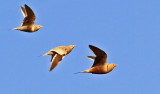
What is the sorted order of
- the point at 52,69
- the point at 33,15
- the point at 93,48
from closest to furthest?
the point at 93,48 < the point at 52,69 < the point at 33,15

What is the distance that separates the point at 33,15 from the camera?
979 inches

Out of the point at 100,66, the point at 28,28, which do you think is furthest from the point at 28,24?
the point at 100,66

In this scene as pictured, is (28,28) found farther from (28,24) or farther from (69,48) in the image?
(69,48)

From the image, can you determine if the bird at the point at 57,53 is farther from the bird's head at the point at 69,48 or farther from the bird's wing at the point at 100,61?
the bird's wing at the point at 100,61

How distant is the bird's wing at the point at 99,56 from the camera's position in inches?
789

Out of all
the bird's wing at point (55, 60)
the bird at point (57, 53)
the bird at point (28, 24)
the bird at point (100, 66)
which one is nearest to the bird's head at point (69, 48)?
the bird at point (57, 53)

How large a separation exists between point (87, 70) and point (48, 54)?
2.85m

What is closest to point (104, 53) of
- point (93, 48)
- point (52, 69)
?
point (93, 48)

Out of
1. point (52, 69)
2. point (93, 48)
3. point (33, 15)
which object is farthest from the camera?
point (33, 15)

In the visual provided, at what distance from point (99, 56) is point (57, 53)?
3508 millimetres

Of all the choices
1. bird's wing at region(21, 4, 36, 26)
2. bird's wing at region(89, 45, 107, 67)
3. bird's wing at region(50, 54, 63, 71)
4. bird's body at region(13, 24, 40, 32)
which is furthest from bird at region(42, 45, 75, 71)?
bird's wing at region(89, 45, 107, 67)

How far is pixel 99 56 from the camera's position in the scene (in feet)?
68.0

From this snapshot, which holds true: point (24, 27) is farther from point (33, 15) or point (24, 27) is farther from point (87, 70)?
point (87, 70)

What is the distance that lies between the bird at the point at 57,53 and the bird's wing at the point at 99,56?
2697 mm
